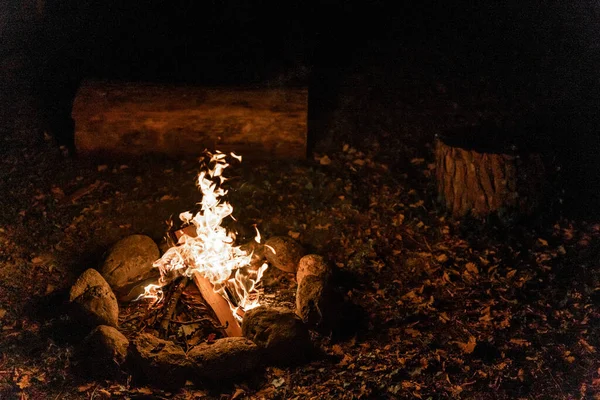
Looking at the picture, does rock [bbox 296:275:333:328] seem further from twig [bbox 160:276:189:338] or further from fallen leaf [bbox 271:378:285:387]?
twig [bbox 160:276:189:338]

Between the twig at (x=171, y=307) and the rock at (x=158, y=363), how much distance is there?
0.37m

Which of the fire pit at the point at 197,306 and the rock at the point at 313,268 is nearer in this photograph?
the fire pit at the point at 197,306

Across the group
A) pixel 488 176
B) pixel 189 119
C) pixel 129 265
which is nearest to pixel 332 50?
pixel 189 119

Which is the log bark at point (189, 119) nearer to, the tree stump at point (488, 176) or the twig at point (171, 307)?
the tree stump at point (488, 176)

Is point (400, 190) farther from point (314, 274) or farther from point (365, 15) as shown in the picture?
point (365, 15)

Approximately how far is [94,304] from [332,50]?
231 inches

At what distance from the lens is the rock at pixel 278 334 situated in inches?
174

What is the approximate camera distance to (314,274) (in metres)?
5.06

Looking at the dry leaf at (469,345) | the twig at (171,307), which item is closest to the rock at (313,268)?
the twig at (171,307)

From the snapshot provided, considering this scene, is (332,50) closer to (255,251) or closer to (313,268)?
(255,251)

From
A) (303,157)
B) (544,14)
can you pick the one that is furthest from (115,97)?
(544,14)

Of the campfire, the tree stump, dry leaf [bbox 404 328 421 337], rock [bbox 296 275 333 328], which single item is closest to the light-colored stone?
the campfire

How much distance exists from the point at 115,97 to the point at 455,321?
4.67 meters

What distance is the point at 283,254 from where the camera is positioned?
5445 millimetres
